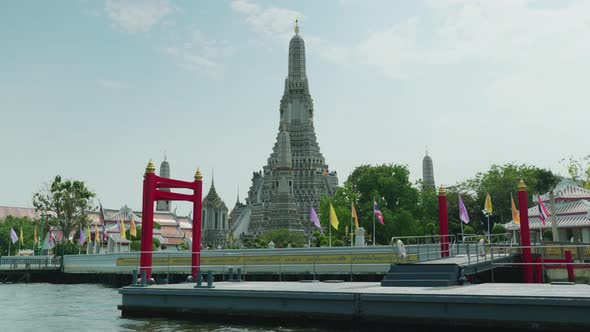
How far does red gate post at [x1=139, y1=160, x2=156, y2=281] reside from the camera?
23.1m

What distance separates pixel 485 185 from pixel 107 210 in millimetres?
76026

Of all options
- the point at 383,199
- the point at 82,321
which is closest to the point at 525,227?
the point at 82,321

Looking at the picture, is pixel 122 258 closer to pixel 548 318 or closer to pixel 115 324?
pixel 115 324

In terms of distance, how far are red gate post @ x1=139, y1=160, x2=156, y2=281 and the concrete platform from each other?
1.96m

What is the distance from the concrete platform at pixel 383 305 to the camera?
46.2ft

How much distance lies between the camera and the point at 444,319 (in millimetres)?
15234

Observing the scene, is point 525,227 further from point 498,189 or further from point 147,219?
point 498,189

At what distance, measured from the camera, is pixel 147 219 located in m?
23.1

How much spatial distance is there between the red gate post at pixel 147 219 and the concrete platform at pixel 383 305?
6.42 feet

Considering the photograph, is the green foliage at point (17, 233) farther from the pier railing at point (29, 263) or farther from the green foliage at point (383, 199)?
the green foliage at point (383, 199)

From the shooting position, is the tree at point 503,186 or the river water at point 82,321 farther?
the tree at point 503,186

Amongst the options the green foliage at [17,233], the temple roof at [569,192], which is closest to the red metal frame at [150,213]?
the temple roof at [569,192]

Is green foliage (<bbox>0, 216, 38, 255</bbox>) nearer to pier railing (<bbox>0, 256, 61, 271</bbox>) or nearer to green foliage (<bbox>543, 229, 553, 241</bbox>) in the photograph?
pier railing (<bbox>0, 256, 61, 271</bbox>)

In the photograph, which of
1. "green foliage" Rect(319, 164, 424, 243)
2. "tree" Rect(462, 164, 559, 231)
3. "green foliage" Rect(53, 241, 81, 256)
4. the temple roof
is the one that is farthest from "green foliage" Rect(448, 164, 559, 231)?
"green foliage" Rect(53, 241, 81, 256)
